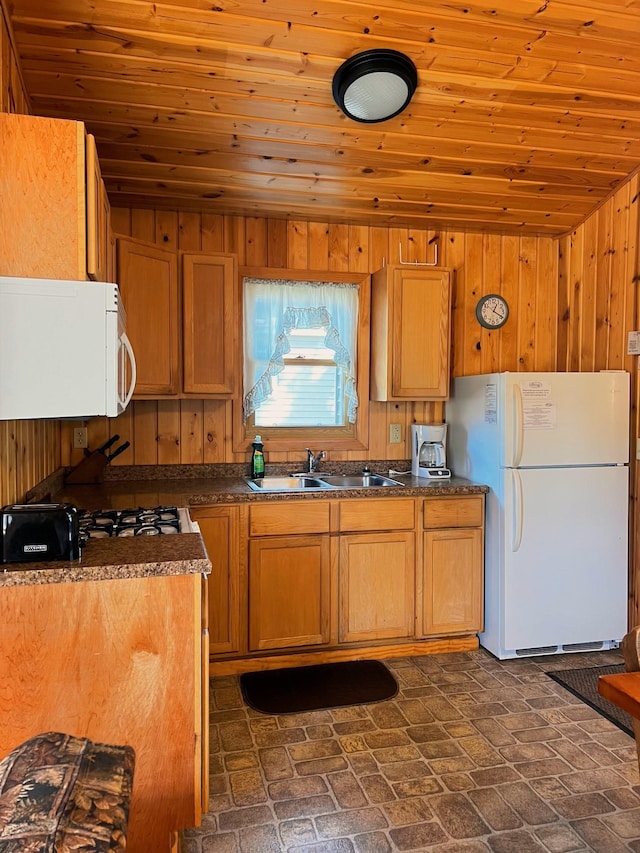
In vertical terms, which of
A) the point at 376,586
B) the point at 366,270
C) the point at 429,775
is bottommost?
the point at 429,775

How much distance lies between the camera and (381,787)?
212 centimetres

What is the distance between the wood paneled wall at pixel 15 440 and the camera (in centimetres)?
184

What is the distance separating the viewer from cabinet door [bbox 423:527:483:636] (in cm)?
323

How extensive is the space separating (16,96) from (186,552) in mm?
1853

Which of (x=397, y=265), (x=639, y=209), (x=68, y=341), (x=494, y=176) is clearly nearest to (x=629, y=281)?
(x=639, y=209)

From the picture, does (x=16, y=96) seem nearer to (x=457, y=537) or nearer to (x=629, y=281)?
(x=457, y=537)

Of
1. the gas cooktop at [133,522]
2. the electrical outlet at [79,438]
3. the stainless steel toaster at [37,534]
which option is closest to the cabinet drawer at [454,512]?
the gas cooktop at [133,522]

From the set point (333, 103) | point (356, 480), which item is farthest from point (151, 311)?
point (356, 480)

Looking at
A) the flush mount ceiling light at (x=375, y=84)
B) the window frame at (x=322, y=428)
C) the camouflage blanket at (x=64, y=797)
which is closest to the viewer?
the camouflage blanket at (x=64, y=797)

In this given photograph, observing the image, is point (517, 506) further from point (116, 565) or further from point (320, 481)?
point (116, 565)

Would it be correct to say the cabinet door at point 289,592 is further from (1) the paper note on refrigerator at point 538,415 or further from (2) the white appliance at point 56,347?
(2) the white appliance at point 56,347

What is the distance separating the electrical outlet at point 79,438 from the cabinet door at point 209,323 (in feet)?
2.08

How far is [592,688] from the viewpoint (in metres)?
2.85

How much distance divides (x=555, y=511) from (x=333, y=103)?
2306mm
